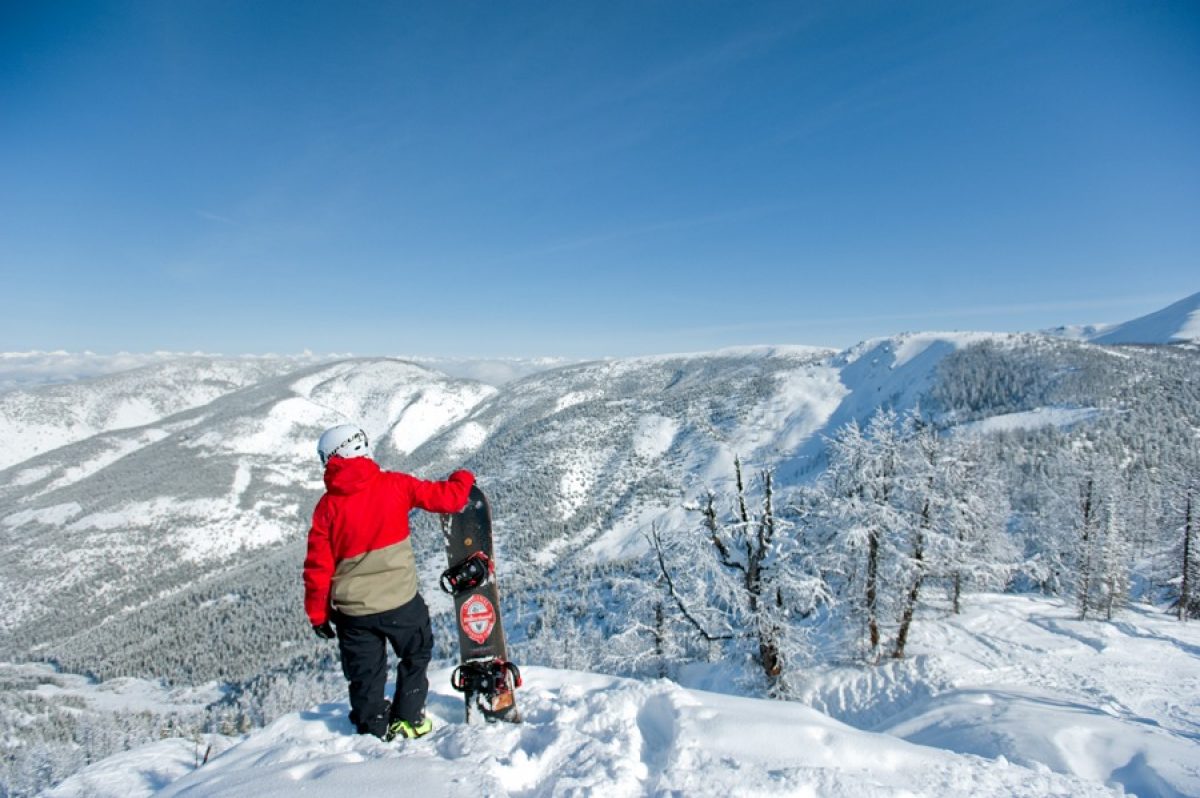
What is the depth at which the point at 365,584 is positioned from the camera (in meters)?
4.84

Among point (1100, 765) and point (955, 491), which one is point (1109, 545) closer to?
point (955, 491)

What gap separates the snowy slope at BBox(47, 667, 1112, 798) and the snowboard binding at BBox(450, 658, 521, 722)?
0.30 m

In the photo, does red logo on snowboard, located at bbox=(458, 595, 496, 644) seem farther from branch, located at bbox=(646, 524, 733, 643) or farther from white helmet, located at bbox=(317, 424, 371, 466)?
branch, located at bbox=(646, 524, 733, 643)

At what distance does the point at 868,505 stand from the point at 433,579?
11927cm

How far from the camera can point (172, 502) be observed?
189m

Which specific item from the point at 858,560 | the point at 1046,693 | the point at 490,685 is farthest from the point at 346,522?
the point at 1046,693

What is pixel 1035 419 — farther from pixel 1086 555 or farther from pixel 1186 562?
pixel 1086 555

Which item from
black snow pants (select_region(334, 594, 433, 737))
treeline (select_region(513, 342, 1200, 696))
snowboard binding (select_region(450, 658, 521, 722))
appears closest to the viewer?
black snow pants (select_region(334, 594, 433, 737))

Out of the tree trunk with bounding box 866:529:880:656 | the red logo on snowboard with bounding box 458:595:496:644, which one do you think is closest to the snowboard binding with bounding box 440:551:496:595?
the red logo on snowboard with bounding box 458:595:496:644

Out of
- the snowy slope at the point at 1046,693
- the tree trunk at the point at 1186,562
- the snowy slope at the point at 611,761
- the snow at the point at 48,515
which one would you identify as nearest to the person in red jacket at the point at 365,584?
the snowy slope at the point at 611,761

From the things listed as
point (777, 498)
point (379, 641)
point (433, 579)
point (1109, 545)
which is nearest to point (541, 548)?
point (433, 579)

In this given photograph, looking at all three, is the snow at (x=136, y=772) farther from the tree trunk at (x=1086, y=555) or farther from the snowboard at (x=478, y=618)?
the tree trunk at (x=1086, y=555)

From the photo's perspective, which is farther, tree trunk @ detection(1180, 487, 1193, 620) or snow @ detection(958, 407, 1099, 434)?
snow @ detection(958, 407, 1099, 434)

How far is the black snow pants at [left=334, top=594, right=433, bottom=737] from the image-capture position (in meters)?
4.87
